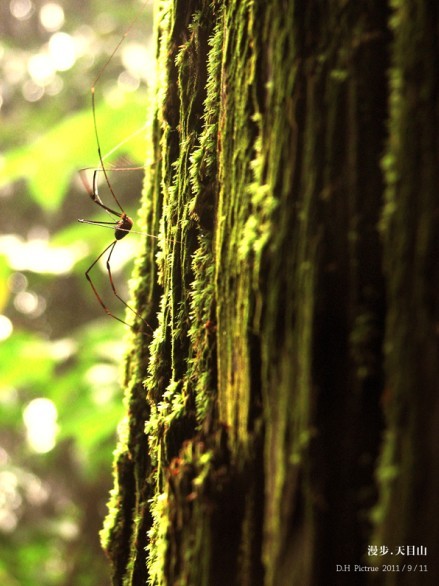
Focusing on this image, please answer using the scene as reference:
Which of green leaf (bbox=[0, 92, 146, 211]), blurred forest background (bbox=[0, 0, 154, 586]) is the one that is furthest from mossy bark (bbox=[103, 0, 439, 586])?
green leaf (bbox=[0, 92, 146, 211])

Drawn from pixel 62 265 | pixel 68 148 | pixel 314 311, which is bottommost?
pixel 314 311

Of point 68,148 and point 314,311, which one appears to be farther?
point 68,148

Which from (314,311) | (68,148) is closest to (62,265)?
(68,148)

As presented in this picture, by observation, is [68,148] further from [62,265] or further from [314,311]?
[314,311]

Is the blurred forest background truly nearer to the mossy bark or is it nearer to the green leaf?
the green leaf

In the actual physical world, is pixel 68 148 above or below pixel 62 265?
above

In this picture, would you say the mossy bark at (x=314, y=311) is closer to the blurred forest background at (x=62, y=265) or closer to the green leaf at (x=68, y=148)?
the blurred forest background at (x=62, y=265)

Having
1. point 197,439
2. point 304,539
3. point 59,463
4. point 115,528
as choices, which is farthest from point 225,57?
point 59,463
